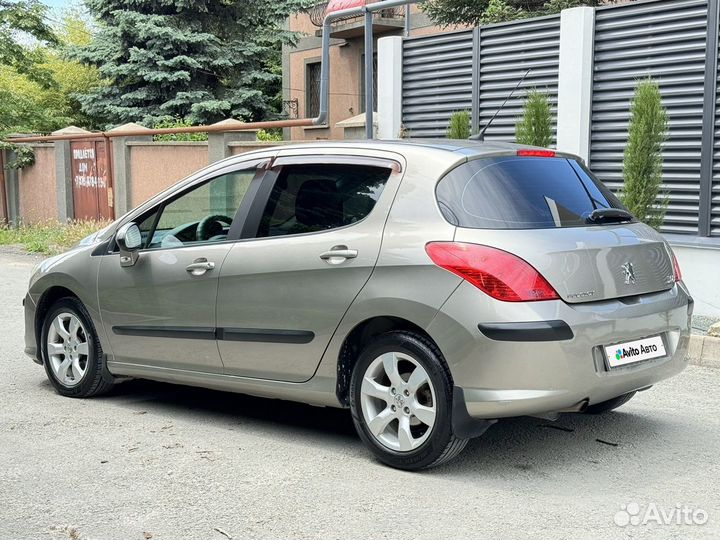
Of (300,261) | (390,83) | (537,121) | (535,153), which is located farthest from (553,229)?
(390,83)

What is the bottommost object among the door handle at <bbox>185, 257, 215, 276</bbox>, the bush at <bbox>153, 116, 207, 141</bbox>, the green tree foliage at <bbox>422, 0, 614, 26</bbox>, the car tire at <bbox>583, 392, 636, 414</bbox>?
the car tire at <bbox>583, 392, 636, 414</bbox>

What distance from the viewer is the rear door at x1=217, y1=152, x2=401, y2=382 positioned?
5.23 metres

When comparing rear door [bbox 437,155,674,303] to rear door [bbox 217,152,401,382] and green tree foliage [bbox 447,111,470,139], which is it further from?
green tree foliage [bbox 447,111,470,139]

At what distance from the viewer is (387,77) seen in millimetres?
15477

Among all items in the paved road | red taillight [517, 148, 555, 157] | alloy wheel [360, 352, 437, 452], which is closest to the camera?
the paved road

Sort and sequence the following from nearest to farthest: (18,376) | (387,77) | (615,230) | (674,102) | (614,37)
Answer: (615,230)
(18,376)
(674,102)
(614,37)
(387,77)

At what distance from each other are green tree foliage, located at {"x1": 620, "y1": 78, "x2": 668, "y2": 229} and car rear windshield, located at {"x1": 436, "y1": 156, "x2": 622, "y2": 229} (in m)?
5.67

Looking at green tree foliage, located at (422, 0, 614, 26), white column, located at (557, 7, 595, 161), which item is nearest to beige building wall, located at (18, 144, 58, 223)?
green tree foliage, located at (422, 0, 614, 26)

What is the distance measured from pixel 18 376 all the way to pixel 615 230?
469cm

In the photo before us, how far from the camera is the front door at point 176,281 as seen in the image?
5.93 m

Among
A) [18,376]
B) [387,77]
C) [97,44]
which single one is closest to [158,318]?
[18,376]

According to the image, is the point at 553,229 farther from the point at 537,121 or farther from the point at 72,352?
the point at 537,121

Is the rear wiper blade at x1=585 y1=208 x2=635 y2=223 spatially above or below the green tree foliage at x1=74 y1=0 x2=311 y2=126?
below

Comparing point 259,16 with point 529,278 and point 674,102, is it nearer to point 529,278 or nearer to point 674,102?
point 674,102
